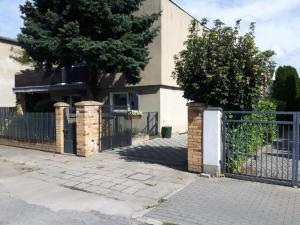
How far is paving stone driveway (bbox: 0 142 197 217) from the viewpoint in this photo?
616 centimetres

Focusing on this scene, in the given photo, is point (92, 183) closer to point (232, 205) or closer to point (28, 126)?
point (232, 205)

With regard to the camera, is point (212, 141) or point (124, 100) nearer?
point (212, 141)

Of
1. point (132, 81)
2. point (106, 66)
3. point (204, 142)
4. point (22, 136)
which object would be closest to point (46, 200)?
point (204, 142)

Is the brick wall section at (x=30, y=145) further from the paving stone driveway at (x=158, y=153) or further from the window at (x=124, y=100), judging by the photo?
the window at (x=124, y=100)

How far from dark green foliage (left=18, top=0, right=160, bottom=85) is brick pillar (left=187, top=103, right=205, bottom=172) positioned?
5.90 m

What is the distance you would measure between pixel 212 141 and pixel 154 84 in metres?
8.36

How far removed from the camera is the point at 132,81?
1438cm

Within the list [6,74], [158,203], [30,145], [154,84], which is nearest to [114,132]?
[30,145]

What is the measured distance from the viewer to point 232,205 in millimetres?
5398

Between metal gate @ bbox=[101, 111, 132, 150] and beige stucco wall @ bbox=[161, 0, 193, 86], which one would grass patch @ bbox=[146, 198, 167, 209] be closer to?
metal gate @ bbox=[101, 111, 132, 150]

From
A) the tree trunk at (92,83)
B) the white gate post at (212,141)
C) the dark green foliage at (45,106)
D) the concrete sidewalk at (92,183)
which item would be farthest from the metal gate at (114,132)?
the dark green foliage at (45,106)

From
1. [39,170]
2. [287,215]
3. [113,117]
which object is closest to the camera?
[287,215]

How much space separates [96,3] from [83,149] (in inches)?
237

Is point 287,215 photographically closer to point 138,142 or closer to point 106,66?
point 138,142
